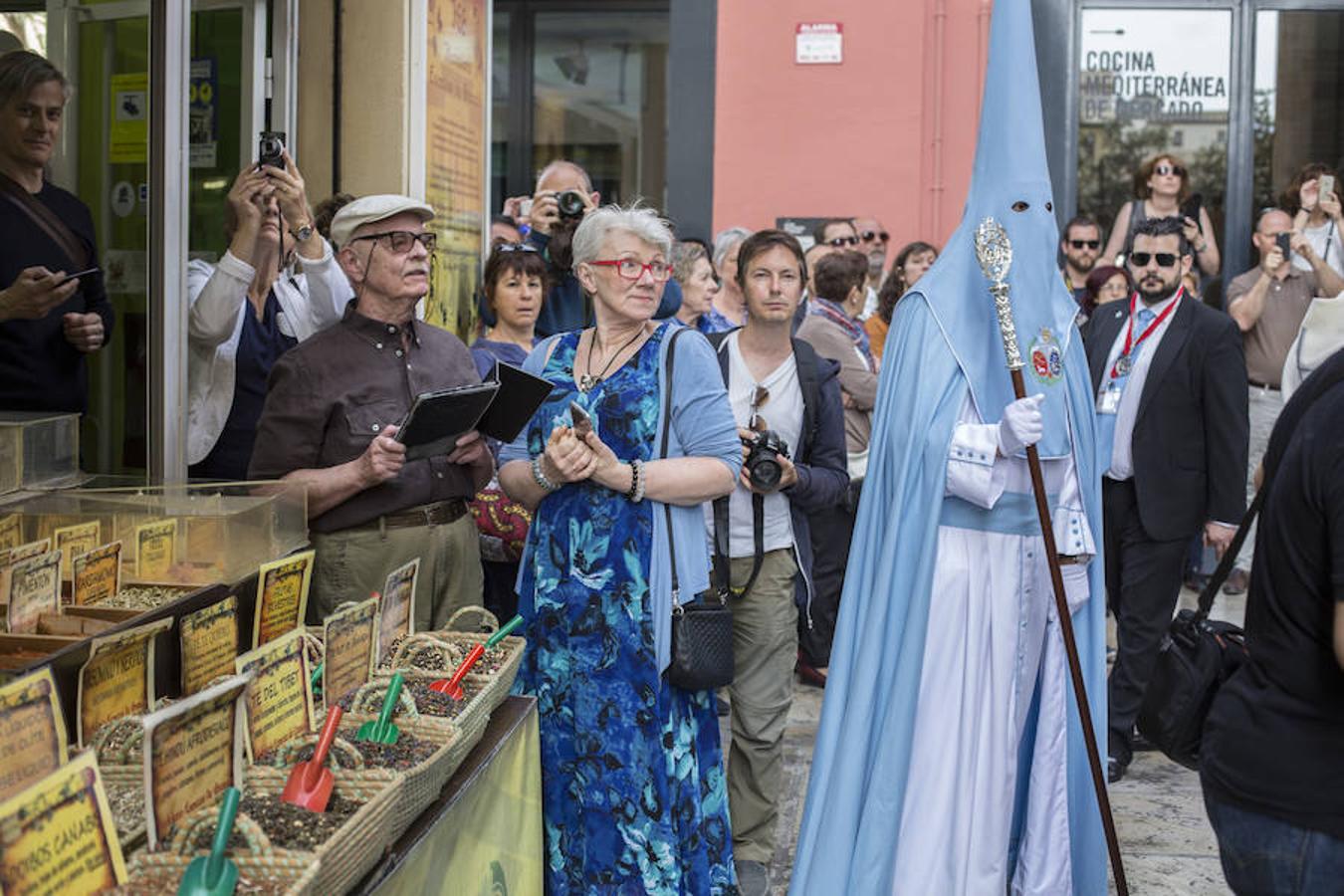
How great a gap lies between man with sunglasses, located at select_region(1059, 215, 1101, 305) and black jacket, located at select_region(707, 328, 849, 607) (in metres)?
4.69

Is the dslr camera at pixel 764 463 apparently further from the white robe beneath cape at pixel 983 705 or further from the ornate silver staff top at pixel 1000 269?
the ornate silver staff top at pixel 1000 269

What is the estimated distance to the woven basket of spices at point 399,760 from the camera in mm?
2711

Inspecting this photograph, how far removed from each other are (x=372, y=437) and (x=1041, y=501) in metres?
1.74

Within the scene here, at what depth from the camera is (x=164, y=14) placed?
479 cm

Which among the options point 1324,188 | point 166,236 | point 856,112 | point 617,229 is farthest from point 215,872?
point 856,112

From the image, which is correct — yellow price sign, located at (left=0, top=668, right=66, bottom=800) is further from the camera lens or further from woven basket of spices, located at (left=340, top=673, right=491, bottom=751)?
the camera lens

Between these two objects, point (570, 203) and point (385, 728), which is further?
point (570, 203)

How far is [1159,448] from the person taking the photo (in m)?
5.93

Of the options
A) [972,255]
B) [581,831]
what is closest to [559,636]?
[581,831]

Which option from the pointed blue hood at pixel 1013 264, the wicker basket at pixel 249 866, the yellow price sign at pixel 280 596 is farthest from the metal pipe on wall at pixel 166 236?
the wicker basket at pixel 249 866

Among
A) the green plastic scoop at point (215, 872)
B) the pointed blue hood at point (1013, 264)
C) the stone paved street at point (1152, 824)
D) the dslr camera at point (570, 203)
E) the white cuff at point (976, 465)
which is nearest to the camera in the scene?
the green plastic scoop at point (215, 872)

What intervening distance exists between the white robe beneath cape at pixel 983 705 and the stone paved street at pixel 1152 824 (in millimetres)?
1069

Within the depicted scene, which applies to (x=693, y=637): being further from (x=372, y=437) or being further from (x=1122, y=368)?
(x=1122, y=368)

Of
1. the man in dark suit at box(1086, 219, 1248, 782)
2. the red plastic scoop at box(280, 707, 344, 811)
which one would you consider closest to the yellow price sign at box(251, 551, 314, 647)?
the red plastic scoop at box(280, 707, 344, 811)
